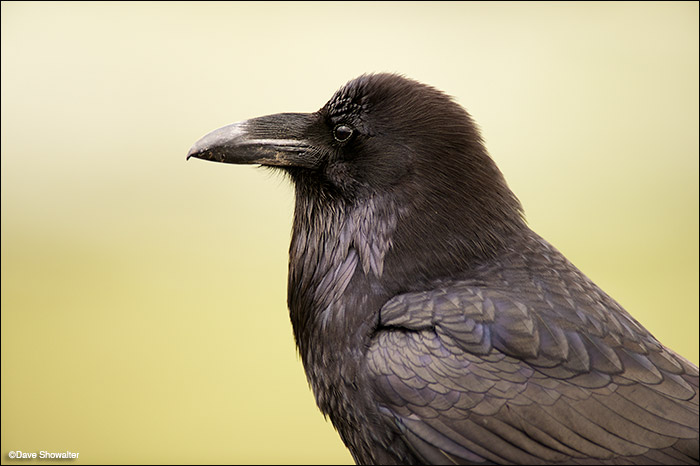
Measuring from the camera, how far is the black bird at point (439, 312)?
1.62m

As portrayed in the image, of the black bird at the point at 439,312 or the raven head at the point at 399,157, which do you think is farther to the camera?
the raven head at the point at 399,157

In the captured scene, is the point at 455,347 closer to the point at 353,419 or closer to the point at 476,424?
the point at 476,424

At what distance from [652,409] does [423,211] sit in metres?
0.69

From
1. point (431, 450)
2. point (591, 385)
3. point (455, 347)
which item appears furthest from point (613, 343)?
point (431, 450)

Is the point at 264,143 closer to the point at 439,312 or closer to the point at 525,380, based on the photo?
the point at 439,312

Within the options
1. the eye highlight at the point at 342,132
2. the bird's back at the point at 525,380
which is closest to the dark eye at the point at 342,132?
the eye highlight at the point at 342,132

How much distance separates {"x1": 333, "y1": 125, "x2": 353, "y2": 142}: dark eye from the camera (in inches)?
76.4

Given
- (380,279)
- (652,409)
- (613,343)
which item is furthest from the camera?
(380,279)

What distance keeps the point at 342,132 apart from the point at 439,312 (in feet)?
1.79

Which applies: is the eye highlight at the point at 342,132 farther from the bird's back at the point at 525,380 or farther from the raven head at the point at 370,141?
the bird's back at the point at 525,380

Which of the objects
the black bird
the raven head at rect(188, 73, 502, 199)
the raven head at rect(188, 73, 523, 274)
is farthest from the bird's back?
the raven head at rect(188, 73, 502, 199)

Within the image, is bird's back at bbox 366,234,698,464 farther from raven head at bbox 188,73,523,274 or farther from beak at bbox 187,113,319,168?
beak at bbox 187,113,319,168

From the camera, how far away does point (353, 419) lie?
1.79 m

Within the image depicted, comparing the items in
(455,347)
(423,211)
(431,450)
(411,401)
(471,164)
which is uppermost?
(471,164)
